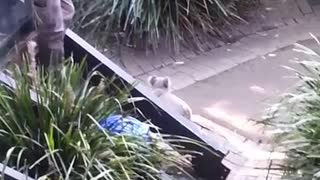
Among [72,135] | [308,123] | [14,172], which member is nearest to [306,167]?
[308,123]

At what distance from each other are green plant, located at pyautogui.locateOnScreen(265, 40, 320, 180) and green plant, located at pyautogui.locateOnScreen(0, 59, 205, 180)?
1.94 feet

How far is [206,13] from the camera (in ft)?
24.7

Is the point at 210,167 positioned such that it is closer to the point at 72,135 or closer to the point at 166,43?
the point at 72,135

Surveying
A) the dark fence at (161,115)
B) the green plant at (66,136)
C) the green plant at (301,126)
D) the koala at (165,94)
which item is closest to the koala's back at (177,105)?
the koala at (165,94)

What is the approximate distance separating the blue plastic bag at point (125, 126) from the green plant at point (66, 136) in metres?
0.04

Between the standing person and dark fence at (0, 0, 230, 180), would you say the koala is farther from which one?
the standing person

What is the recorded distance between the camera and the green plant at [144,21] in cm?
716

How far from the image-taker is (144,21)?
7.16 metres

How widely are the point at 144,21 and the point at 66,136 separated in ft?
11.4

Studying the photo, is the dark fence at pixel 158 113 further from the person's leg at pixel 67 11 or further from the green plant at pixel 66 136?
the green plant at pixel 66 136

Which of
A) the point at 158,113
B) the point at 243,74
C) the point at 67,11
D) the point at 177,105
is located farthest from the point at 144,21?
the point at 158,113

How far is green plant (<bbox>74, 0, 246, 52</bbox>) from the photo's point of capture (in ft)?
23.5

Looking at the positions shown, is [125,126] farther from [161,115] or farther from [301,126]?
[301,126]

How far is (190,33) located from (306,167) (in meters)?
3.50
